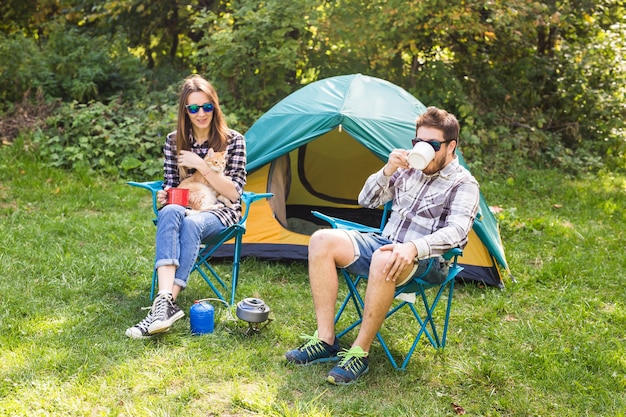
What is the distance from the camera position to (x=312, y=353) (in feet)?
8.67

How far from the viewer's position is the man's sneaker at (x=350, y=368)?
97.6 inches

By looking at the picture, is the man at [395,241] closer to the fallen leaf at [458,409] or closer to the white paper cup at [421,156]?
the white paper cup at [421,156]

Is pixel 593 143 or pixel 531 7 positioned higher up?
pixel 531 7

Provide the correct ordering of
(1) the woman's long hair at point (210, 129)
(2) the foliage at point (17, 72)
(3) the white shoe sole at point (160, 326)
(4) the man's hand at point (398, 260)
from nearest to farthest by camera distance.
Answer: (4) the man's hand at point (398, 260) < (3) the white shoe sole at point (160, 326) < (1) the woman's long hair at point (210, 129) < (2) the foliage at point (17, 72)

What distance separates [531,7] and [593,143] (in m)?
1.60

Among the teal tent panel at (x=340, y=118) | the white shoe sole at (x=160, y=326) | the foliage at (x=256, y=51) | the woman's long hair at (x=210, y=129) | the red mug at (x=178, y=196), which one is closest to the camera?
the white shoe sole at (x=160, y=326)

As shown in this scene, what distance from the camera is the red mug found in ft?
10.1

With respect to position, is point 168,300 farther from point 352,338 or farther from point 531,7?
point 531,7

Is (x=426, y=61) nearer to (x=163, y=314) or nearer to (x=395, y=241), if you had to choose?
(x=395, y=241)

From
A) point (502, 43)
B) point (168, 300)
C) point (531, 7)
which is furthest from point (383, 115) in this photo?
point (502, 43)

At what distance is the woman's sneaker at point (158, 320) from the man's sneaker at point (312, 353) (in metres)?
0.51

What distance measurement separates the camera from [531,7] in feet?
21.5

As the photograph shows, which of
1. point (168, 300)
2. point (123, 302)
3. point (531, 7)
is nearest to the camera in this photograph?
point (168, 300)

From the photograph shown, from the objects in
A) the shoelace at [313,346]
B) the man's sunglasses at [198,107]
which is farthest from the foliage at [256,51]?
the shoelace at [313,346]
